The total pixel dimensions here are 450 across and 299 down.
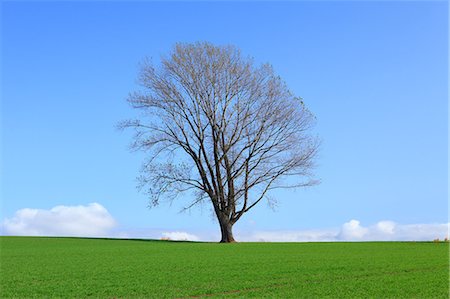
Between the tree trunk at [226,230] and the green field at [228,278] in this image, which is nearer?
the green field at [228,278]

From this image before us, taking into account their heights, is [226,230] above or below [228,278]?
above

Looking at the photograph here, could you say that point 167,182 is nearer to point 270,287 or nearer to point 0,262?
point 0,262

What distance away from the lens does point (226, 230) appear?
3186 centimetres

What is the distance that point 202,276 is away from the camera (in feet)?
41.5

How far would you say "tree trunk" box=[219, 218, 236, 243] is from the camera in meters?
31.8

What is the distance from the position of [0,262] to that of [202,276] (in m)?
8.28

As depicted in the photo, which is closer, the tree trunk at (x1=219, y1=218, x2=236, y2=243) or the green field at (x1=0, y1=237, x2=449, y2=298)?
the green field at (x1=0, y1=237, x2=449, y2=298)

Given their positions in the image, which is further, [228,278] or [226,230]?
[226,230]

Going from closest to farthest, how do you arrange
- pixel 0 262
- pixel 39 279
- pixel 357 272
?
pixel 39 279
pixel 357 272
pixel 0 262

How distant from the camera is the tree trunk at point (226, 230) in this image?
104ft

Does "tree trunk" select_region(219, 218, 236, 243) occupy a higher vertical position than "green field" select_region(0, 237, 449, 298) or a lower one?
higher

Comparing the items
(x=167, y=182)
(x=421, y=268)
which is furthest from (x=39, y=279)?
(x=167, y=182)

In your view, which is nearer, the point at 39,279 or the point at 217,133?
the point at 39,279

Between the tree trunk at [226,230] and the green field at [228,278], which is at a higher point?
the tree trunk at [226,230]
